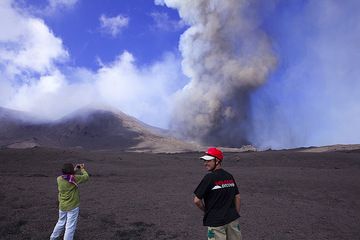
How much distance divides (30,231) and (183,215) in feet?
12.4

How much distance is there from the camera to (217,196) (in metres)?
4.46

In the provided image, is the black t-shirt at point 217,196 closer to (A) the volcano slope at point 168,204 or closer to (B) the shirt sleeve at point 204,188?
(B) the shirt sleeve at point 204,188

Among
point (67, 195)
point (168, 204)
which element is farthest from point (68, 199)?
point (168, 204)

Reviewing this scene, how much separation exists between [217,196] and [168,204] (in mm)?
7261

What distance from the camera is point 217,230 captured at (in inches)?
174

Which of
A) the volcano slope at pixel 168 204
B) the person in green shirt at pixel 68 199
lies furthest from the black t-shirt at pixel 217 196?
the volcano slope at pixel 168 204

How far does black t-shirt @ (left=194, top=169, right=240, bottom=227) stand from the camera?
14.5 ft

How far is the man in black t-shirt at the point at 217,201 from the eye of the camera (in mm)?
4426

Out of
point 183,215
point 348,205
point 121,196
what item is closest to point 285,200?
point 348,205

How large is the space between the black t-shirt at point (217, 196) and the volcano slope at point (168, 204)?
3790mm

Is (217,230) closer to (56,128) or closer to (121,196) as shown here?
(121,196)

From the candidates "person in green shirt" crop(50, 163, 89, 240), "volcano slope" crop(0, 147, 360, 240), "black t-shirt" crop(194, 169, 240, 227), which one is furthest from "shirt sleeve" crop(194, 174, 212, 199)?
"volcano slope" crop(0, 147, 360, 240)

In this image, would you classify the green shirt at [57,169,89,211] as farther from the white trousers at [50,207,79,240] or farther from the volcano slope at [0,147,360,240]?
the volcano slope at [0,147,360,240]

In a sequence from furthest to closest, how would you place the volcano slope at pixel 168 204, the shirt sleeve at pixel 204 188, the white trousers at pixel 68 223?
1. the volcano slope at pixel 168 204
2. the white trousers at pixel 68 223
3. the shirt sleeve at pixel 204 188
